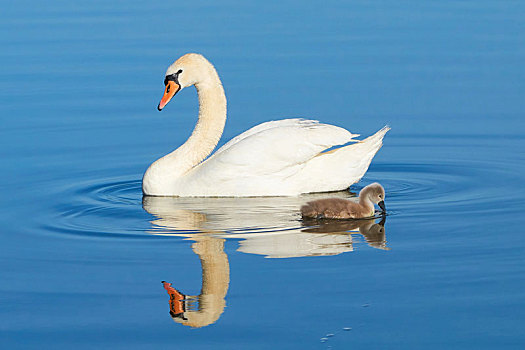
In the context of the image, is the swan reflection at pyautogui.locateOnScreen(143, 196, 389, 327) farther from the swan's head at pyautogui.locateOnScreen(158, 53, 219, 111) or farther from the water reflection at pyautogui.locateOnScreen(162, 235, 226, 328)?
the swan's head at pyautogui.locateOnScreen(158, 53, 219, 111)

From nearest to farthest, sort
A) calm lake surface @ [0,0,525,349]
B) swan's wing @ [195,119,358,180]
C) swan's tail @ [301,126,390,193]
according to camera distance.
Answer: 1. calm lake surface @ [0,0,525,349]
2. swan's wing @ [195,119,358,180]
3. swan's tail @ [301,126,390,193]

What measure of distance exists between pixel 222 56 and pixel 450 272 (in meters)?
9.96

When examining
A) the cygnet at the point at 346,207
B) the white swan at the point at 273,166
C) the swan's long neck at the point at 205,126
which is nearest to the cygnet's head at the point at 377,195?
the cygnet at the point at 346,207

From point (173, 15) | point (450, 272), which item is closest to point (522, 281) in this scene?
point (450, 272)

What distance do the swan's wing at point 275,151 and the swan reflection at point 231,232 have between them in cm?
30

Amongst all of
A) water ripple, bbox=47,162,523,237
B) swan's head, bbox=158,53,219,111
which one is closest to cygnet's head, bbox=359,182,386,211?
water ripple, bbox=47,162,523,237

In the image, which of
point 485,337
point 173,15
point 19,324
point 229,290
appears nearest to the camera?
point 485,337

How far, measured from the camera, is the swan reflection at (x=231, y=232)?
719 centimetres

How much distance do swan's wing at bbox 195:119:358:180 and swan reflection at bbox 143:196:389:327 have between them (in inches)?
11.7

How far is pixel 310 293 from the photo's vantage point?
716 centimetres

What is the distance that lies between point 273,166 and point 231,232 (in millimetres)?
1705

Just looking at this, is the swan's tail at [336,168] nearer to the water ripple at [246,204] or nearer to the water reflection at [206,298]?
the water ripple at [246,204]

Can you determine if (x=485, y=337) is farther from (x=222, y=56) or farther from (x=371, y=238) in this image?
(x=222, y=56)

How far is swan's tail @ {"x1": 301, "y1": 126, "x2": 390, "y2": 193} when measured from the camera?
1077 centimetres
